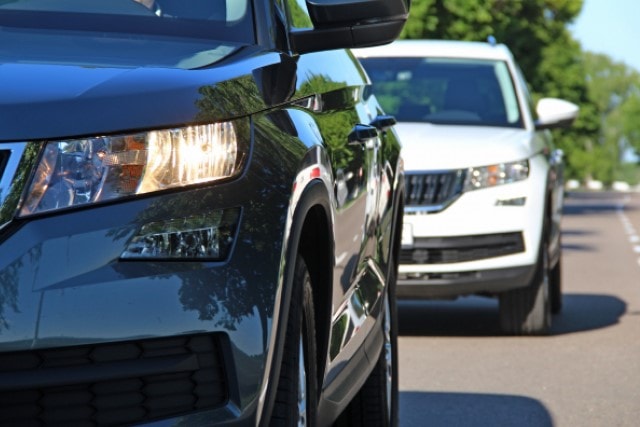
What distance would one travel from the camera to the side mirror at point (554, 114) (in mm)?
11461

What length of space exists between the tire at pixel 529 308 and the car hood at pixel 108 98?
23.0ft

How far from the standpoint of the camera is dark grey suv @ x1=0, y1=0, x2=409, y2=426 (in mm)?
3154

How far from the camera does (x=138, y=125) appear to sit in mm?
3340

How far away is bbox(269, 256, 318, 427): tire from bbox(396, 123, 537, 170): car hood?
6.50 metres

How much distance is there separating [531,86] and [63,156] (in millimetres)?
46761

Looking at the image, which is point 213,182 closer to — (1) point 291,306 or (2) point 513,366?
(1) point 291,306

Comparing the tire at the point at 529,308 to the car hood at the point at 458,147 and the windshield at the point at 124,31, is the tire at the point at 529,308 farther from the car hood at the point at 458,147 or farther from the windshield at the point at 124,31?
the windshield at the point at 124,31

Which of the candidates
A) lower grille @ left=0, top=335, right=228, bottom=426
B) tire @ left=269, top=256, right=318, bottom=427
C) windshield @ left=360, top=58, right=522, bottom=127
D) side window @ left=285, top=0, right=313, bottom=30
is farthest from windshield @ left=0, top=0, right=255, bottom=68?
windshield @ left=360, top=58, right=522, bottom=127

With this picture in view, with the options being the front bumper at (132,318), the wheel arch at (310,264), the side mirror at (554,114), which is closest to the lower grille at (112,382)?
the front bumper at (132,318)

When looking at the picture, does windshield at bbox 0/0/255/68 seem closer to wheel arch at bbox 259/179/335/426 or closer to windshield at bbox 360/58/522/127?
wheel arch at bbox 259/179/335/426

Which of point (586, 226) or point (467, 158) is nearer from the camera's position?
point (467, 158)

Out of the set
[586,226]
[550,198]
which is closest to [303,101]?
[550,198]

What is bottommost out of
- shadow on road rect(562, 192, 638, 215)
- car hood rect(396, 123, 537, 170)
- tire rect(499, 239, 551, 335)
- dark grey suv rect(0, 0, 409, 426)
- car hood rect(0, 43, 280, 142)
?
shadow on road rect(562, 192, 638, 215)

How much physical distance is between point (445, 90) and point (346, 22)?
7.41 metres
